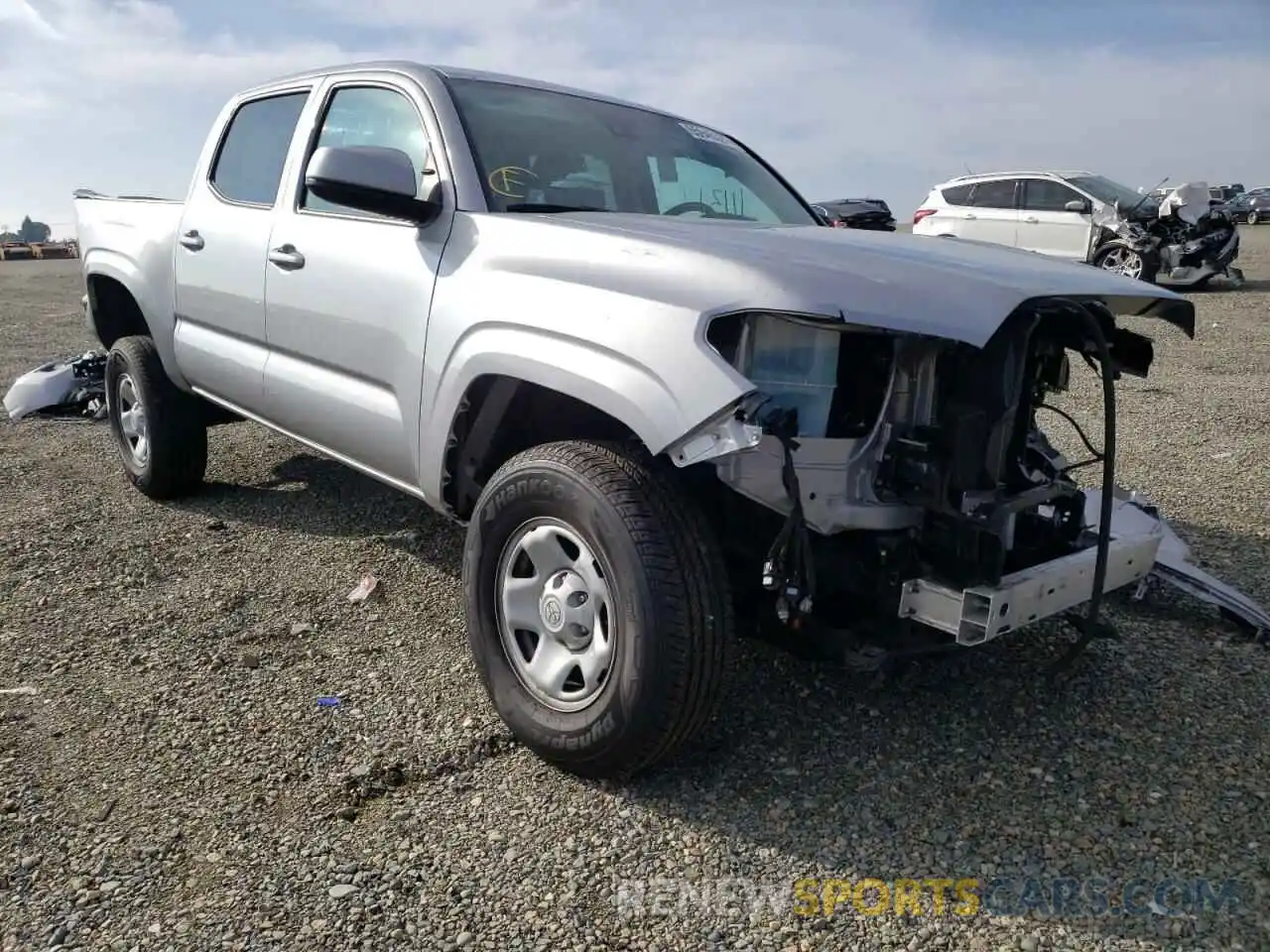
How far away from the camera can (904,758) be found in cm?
276

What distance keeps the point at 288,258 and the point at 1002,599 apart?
2.75m

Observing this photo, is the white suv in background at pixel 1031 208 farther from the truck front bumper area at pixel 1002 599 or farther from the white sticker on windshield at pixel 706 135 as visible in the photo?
the truck front bumper area at pixel 1002 599

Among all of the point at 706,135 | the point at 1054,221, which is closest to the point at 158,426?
the point at 706,135

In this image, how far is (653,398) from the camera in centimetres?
229

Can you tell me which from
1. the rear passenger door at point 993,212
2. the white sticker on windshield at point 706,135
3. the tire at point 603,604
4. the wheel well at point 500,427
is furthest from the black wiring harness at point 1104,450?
the rear passenger door at point 993,212

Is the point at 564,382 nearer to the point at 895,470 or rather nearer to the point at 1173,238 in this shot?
the point at 895,470

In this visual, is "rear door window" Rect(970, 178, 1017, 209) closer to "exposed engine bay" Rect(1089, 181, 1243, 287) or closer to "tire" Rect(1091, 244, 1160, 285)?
"exposed engine bay" Rect(1089, 181, 1243, 287)

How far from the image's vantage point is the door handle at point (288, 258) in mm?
3609

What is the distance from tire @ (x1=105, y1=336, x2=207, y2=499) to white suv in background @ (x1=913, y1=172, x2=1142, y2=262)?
11715mm

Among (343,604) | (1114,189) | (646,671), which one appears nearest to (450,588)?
(343,604)

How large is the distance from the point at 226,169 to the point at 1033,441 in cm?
358

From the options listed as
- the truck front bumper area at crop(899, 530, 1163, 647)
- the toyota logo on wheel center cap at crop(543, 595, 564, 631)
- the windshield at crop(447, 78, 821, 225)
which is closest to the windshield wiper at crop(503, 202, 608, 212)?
the windshield at crop(447, 78, 821, 225)

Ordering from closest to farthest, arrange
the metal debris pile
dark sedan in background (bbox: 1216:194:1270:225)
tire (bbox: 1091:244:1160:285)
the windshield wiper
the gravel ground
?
the gravel ground → the windshield wiper → the metal debris pile → tire (bbox: 1091:244:1160:285) → dark sedan in background (bbox: 1216:194:1270:225)

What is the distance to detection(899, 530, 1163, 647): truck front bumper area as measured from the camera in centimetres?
231
